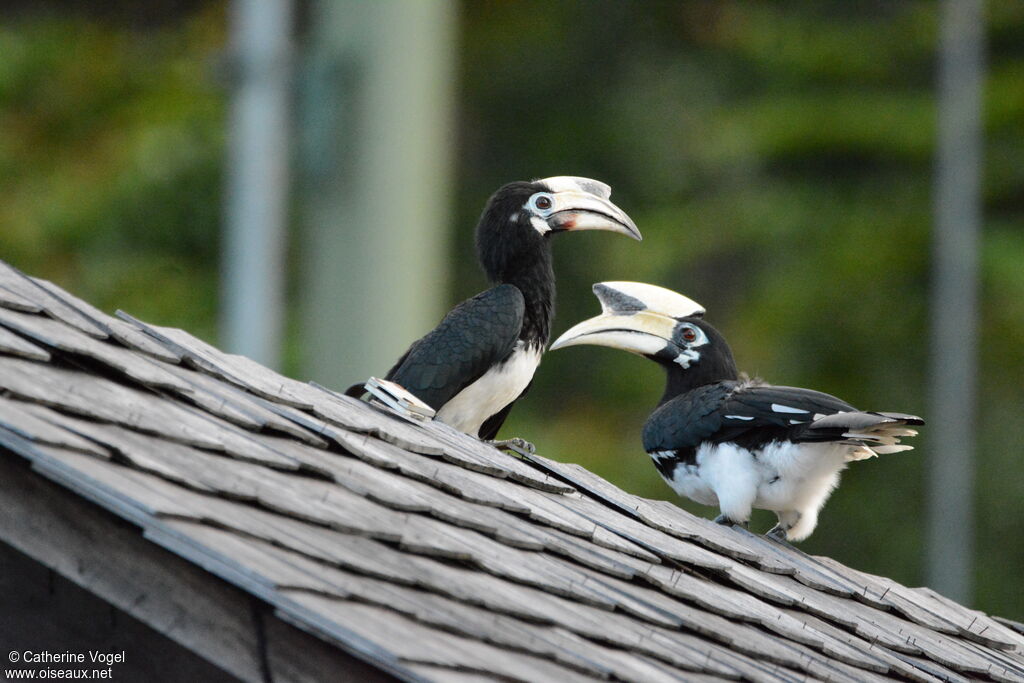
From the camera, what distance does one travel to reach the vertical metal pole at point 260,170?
6.97 metres

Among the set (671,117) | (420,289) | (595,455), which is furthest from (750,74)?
(420,289)

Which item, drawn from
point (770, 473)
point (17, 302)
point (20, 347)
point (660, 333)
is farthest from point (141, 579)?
point (660, 333)

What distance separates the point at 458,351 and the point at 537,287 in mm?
586

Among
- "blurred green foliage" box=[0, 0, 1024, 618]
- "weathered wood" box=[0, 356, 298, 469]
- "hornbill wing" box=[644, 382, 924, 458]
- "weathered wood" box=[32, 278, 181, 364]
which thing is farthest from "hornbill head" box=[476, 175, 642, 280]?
"blurred green foliage" box=[0, 0, 1024, 618]

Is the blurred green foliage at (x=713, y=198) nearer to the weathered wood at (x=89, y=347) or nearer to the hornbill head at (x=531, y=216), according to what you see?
the hornbill head at (x=531, y=216)

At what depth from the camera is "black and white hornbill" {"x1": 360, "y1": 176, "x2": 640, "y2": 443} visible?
4684 millimetres

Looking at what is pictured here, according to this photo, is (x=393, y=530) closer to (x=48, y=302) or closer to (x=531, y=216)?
(x=48, y=302)

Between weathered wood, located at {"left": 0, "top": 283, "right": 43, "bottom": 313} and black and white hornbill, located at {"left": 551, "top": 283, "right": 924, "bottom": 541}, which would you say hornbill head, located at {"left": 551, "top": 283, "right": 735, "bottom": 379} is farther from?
weathered wood, located at {"left": 0, "top": 283, "right": 43, "bottom": 313}

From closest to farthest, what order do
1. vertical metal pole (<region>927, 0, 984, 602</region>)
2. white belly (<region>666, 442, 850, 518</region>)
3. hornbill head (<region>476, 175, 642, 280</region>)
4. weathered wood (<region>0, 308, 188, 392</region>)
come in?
weathered wood (<region>0, 308, 188, 392</region>), white belly (<region>666, 442, 850, 518</region>), hornbill head (<region>476, 175, 642, 280</region>), vertical metal pole (<region>927, 0, 984, 602</region>)

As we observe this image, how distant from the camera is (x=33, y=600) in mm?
2018

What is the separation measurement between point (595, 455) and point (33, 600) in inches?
509

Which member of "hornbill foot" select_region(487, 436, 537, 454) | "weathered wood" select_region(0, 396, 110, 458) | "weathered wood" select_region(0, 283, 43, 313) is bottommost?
"weathered wood" select_region(0, 396, 110, 458)

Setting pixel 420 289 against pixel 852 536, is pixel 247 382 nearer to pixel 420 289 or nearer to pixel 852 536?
pixel 420 289

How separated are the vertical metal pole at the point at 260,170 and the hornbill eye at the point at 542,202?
221cm
